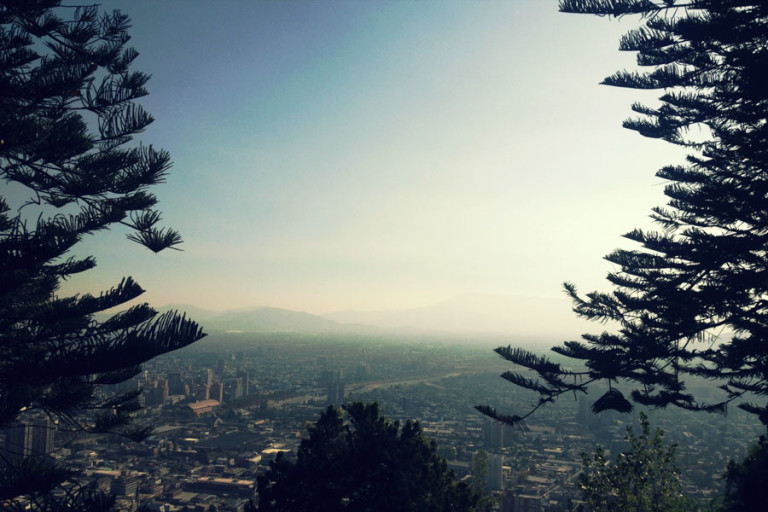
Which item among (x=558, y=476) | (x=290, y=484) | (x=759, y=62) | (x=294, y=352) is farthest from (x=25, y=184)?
(x=294, y=352)

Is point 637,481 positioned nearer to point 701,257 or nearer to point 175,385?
point 701,257

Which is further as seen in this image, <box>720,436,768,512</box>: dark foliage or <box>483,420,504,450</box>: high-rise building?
<box>483,420,504,450</box>: high-rise building

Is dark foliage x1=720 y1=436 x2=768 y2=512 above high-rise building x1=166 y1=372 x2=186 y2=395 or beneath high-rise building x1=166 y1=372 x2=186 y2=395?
above

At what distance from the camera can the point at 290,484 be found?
590cm

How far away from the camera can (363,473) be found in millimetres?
6074

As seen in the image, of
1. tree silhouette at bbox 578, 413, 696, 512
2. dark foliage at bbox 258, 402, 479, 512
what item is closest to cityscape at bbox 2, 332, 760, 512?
dark foliage at bbox 258, 402, 479, 512

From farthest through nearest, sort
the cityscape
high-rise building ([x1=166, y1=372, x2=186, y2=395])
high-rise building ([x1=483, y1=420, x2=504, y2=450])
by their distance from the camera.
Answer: high-rise building ([x1=166, y1=372, x2=186, y2=395]) → high-rise building ([x1=483, y1=420, x2=504, y2=450]) → the cityscape

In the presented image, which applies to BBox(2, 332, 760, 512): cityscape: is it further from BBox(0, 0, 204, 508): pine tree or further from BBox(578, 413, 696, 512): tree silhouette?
BBox(578, 413, 696, 512): tree silhouette

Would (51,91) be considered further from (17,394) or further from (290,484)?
(290,484)

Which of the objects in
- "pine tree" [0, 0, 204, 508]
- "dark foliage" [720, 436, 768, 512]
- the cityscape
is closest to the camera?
"pine tree" [0, 0, 204, 508]

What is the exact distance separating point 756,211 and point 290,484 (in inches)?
239

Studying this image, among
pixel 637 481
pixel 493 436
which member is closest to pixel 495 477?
pixel 493 436

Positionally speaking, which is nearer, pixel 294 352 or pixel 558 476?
pixel 558 476

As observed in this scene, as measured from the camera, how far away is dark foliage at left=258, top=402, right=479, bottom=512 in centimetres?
584
